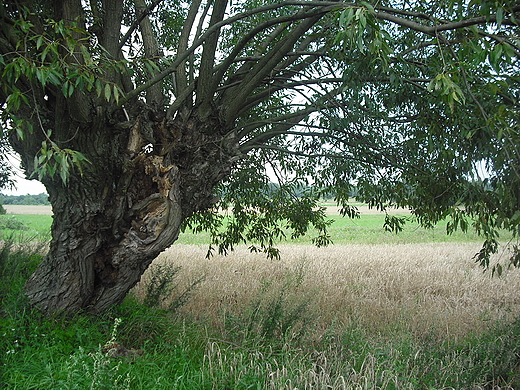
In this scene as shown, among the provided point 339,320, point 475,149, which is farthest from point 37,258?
point 475,149

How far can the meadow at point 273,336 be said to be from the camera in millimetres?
3533

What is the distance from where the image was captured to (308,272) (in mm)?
10695

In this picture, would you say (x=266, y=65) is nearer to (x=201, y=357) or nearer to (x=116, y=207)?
(x=116, y=207)

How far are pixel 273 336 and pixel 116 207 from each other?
8.26 feet

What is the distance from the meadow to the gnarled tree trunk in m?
0.35

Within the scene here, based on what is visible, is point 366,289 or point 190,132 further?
point 366,289

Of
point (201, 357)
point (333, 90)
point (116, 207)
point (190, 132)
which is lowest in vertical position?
A: point (201, 357)

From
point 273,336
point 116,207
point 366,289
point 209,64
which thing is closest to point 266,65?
point 209,64

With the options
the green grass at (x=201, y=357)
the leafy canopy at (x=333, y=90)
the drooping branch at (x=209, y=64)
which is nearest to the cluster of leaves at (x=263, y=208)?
the leafy canopy at (x=333, y=90)

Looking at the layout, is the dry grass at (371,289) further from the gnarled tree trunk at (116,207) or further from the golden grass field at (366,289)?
the gnarled tree trunk at (116,207)

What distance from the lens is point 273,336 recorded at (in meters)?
5.18

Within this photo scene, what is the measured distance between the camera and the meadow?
139 inches

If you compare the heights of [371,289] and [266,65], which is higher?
[266,65]

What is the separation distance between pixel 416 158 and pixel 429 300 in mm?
4835
